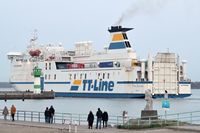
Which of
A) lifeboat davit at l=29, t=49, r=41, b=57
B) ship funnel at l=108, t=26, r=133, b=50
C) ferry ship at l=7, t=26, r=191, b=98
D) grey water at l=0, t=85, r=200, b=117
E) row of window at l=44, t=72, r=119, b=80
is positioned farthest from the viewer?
lifeboat davit at l=29, t=49, r=41, b=57

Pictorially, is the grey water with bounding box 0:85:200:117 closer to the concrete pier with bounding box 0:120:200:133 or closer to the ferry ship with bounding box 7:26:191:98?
the ferry ship with bounding box 7:26:191:98

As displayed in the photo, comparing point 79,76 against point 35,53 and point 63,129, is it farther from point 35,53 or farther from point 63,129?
point 63,129

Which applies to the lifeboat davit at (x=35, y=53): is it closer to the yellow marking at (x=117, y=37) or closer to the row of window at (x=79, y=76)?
the row of window at (x=79, y=76)

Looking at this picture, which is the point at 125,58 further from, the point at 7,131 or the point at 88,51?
the point at 7,131

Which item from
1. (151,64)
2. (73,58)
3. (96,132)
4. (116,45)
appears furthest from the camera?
(73,58)

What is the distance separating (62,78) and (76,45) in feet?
26.2

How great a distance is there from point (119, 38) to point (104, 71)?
6908 mm

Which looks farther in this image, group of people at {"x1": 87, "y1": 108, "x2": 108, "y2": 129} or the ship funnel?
the ship funnel

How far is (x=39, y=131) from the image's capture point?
2917 centimetres

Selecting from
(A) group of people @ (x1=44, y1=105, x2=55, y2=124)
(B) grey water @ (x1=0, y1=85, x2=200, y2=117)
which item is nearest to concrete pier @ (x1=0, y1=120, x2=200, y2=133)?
(A) group of people @ (x1=44, y1=105, x2=55, y2=124)

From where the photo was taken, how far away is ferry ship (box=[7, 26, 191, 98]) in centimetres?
9388

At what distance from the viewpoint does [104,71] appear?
97375mm

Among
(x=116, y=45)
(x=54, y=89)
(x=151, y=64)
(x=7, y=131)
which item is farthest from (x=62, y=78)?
(x=7, y=131)

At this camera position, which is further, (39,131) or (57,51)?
(57,51)
